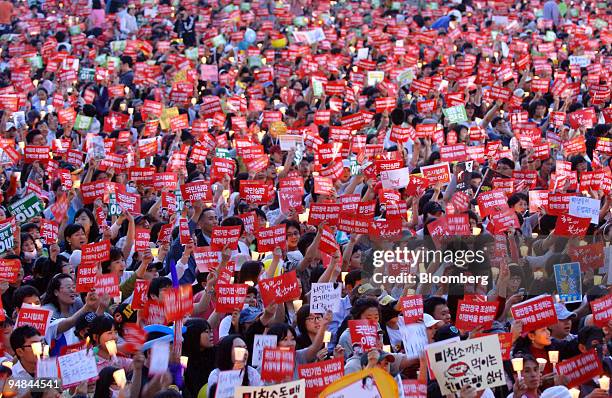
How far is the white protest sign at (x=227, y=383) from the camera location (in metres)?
6.86

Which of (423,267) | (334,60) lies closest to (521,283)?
(423,267)

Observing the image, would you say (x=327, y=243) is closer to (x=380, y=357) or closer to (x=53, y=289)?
(x=53, y=289)

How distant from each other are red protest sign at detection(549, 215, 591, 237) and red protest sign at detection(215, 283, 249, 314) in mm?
3192

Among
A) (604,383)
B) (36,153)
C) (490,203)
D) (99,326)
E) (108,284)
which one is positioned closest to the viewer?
(604,383)

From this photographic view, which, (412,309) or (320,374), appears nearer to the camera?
(320,374)

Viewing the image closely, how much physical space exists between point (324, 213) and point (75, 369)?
4.10 metres

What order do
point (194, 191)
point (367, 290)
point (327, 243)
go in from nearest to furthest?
point (367, 290)
point (327, 243)
point (194, 191)

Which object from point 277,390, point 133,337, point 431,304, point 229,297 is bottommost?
point 431,304

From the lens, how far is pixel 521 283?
9.66 m

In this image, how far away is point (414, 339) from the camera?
7.76 meters

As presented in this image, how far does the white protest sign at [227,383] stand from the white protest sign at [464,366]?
1.05m

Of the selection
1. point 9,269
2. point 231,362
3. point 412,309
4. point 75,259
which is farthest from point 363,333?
point 75,259

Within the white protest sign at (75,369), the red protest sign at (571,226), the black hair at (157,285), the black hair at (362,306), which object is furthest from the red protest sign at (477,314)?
the white protest sign at (75,369)

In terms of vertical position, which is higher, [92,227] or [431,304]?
[431,304]
